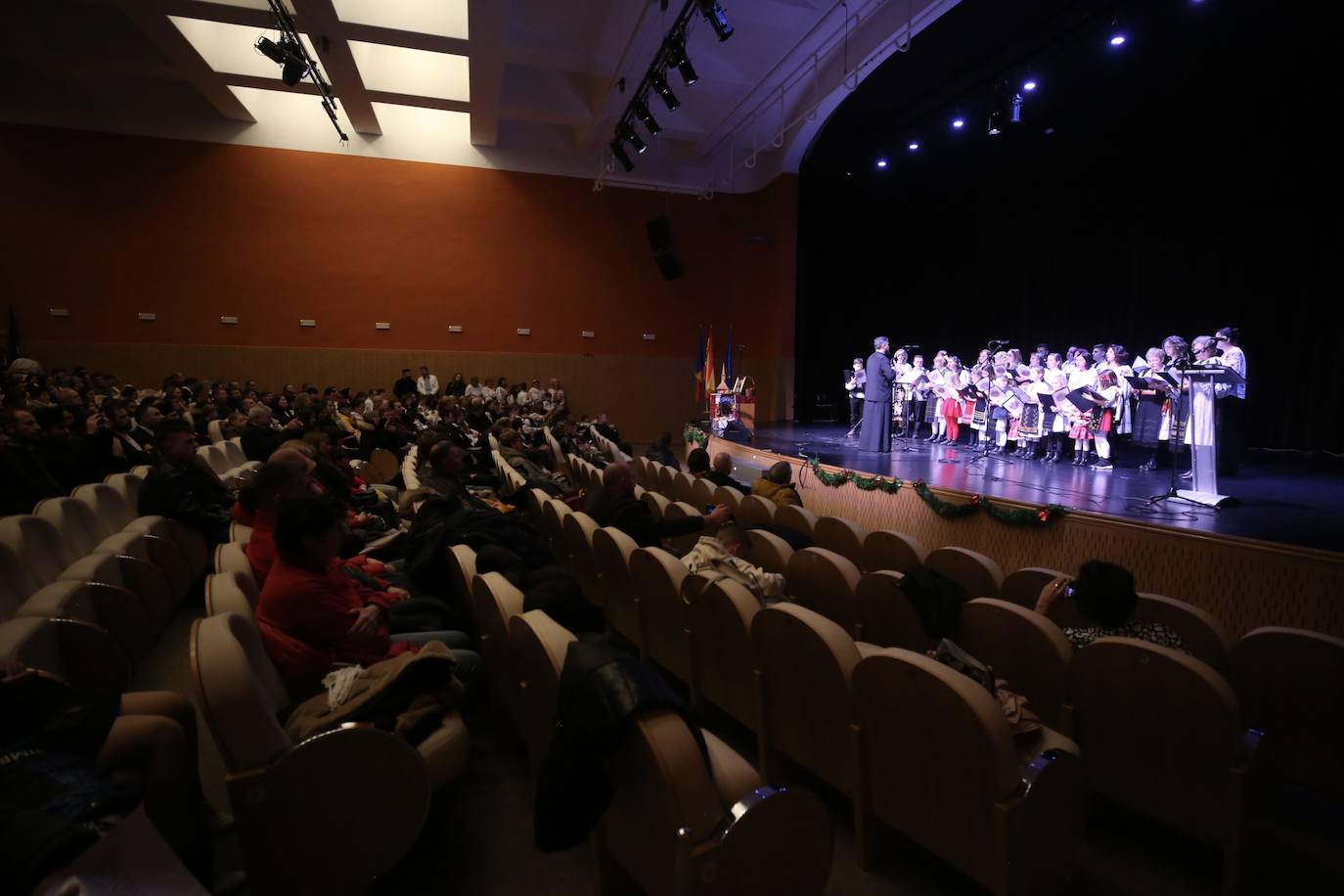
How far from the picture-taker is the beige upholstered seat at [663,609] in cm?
272

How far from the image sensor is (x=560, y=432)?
379 inches

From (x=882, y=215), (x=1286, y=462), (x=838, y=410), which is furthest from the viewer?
(x=838, y=410)

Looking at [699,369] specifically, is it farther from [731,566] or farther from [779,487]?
[731,566]

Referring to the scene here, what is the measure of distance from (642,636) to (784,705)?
3.38ft

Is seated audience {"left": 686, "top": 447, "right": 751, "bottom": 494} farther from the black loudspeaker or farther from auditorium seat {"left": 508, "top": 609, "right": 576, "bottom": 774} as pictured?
the black loudspeaker

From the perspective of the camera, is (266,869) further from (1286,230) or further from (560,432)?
(1286,230)

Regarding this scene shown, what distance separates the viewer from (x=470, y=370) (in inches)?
563

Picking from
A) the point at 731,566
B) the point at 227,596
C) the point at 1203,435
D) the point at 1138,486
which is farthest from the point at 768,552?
the point at 1138,486

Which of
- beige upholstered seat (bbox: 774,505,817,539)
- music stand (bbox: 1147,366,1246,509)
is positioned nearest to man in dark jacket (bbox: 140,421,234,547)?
beige upholstered seat (bbox: 774,505,817,539)

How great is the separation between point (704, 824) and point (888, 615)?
4.84 feet

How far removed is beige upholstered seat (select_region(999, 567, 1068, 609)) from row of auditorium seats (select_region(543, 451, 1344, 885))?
0.36 feet

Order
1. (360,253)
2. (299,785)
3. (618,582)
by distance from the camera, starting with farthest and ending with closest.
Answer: (360,253) → (618,582) → (299,785)

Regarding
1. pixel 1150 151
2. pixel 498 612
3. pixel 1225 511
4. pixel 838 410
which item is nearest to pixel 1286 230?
pixel 1150 151

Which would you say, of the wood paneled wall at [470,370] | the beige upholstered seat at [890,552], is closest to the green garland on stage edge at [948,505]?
the beige upholstered seat at [890,552]
